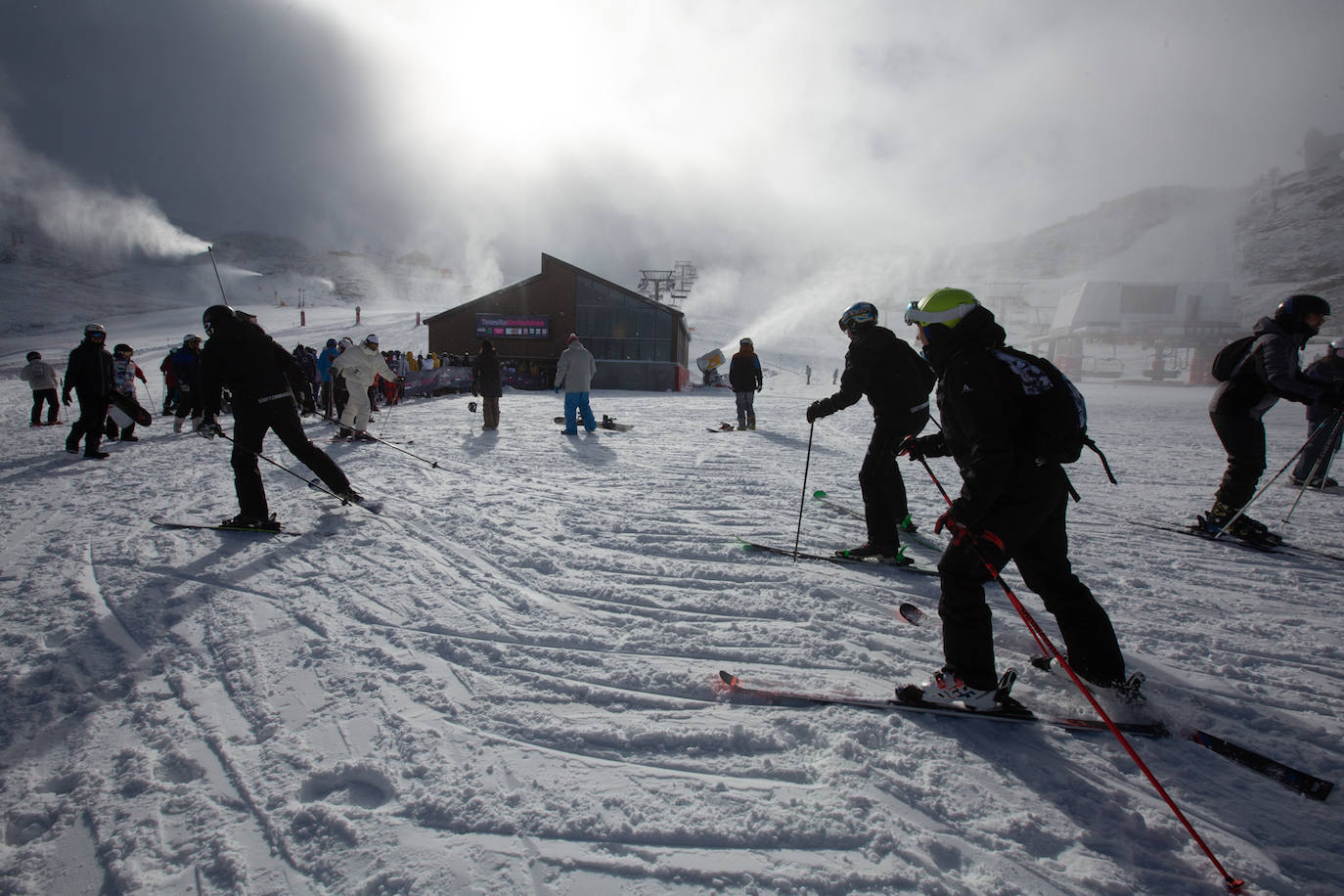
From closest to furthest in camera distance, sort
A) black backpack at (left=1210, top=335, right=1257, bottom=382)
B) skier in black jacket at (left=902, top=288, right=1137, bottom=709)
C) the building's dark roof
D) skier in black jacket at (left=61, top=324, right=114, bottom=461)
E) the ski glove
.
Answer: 1. skier in black jacket at (left=902, top=288, right=1137, bottom=709)
2. the ski glove
3. black backpack at (left=1210, top=335, right=1257, bottom=382)
4. skier in black jacket at (left=61, top=324, right=114, bottom=461)
5. the building's dark roof

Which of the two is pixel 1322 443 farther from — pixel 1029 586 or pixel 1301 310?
pixel 1029 586

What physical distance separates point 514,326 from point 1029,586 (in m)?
29.4

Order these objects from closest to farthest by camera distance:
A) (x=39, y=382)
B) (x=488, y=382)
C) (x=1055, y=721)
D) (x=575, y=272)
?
(x=1055, y=721) → (x=39, y=382) → (x=488, y=382) → (x=575, y=272)

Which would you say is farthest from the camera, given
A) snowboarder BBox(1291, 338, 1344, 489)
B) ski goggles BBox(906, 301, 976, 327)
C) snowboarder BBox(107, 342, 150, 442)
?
snowboarder BBox(107, 342, 150, 442)

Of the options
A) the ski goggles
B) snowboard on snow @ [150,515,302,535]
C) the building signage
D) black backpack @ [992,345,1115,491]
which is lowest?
snowboard on snow @ [150,515,302,535]

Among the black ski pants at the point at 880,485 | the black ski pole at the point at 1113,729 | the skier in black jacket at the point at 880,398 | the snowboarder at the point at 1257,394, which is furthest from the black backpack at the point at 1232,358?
the black ski pole at the point at 1113,729

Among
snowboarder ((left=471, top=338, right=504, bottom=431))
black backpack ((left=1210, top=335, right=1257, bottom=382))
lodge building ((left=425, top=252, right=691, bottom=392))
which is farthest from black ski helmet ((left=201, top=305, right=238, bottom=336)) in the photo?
lodge building ((left=425, top=252, right=691, bottom=392))

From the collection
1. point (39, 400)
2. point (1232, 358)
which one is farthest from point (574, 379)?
point (39, 400)

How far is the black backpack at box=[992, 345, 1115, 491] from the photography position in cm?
210

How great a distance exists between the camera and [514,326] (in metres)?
29.4

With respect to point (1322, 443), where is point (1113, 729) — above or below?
below

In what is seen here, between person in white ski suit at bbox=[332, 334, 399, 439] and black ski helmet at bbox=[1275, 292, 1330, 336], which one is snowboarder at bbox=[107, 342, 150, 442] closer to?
person in white ski suit at bbox=[332, 334, 399, 439]

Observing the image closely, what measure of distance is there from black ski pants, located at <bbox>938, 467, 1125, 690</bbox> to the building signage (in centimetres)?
2845

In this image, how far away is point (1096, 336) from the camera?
1989 inches
